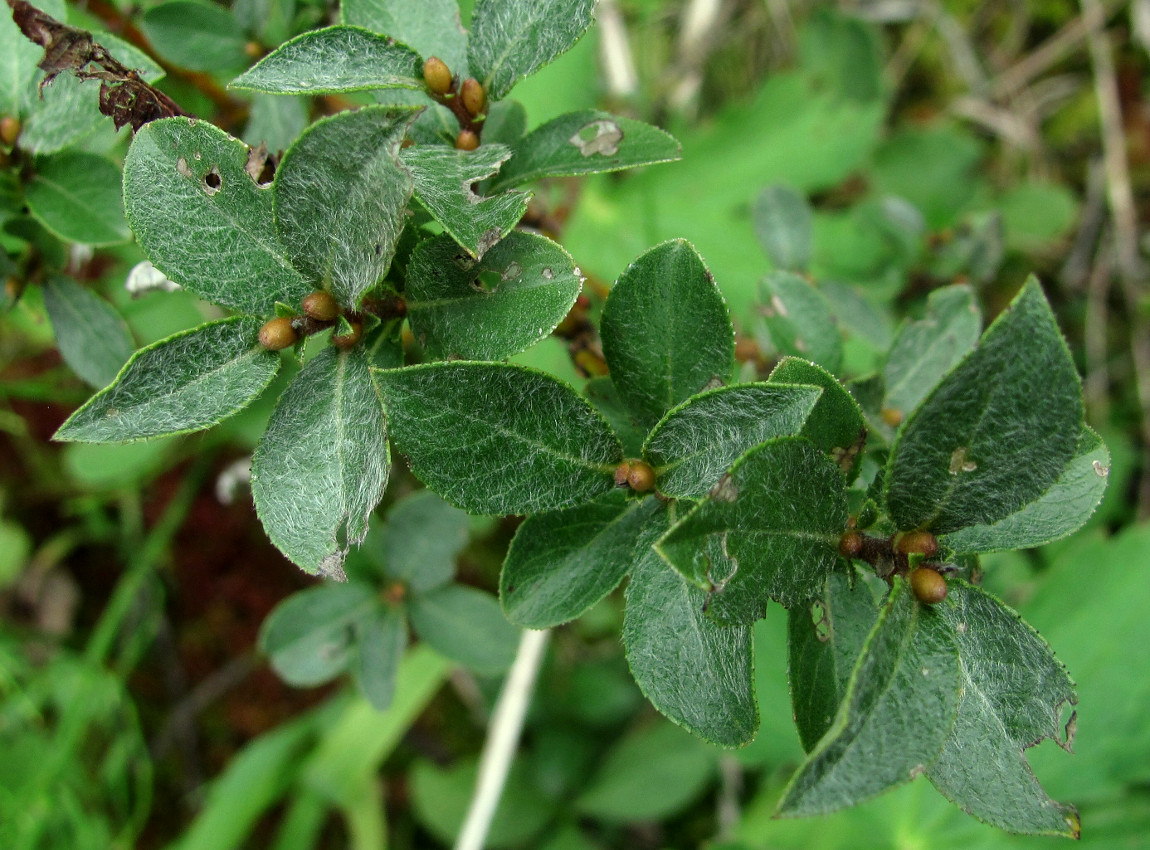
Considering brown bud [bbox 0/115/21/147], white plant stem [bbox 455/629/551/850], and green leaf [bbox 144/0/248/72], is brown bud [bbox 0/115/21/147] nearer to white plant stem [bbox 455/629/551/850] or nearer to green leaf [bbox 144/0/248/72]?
green leaf [bbox 144/0/248/72]

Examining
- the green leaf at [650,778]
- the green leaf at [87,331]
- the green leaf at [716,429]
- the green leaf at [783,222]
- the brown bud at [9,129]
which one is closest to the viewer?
the green leaf at [716,429]

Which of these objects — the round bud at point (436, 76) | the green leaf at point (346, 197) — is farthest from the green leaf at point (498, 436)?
the round bud at point (436, 76)

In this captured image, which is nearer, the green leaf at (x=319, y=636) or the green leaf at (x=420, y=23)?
the green leaf at (x=420, y=23)

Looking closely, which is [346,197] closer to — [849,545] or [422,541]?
[849,545]

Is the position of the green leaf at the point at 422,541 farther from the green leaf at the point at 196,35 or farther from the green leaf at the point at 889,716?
the green leaf at the point at 889,716

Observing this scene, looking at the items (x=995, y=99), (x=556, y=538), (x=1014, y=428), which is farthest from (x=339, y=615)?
(x=995, y=99)

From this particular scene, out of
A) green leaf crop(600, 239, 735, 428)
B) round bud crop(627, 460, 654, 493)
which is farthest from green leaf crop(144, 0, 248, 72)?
round bud crop(627, 460, 654, 493)

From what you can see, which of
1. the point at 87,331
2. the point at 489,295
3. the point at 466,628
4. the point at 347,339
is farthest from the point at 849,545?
the point at 87,331
